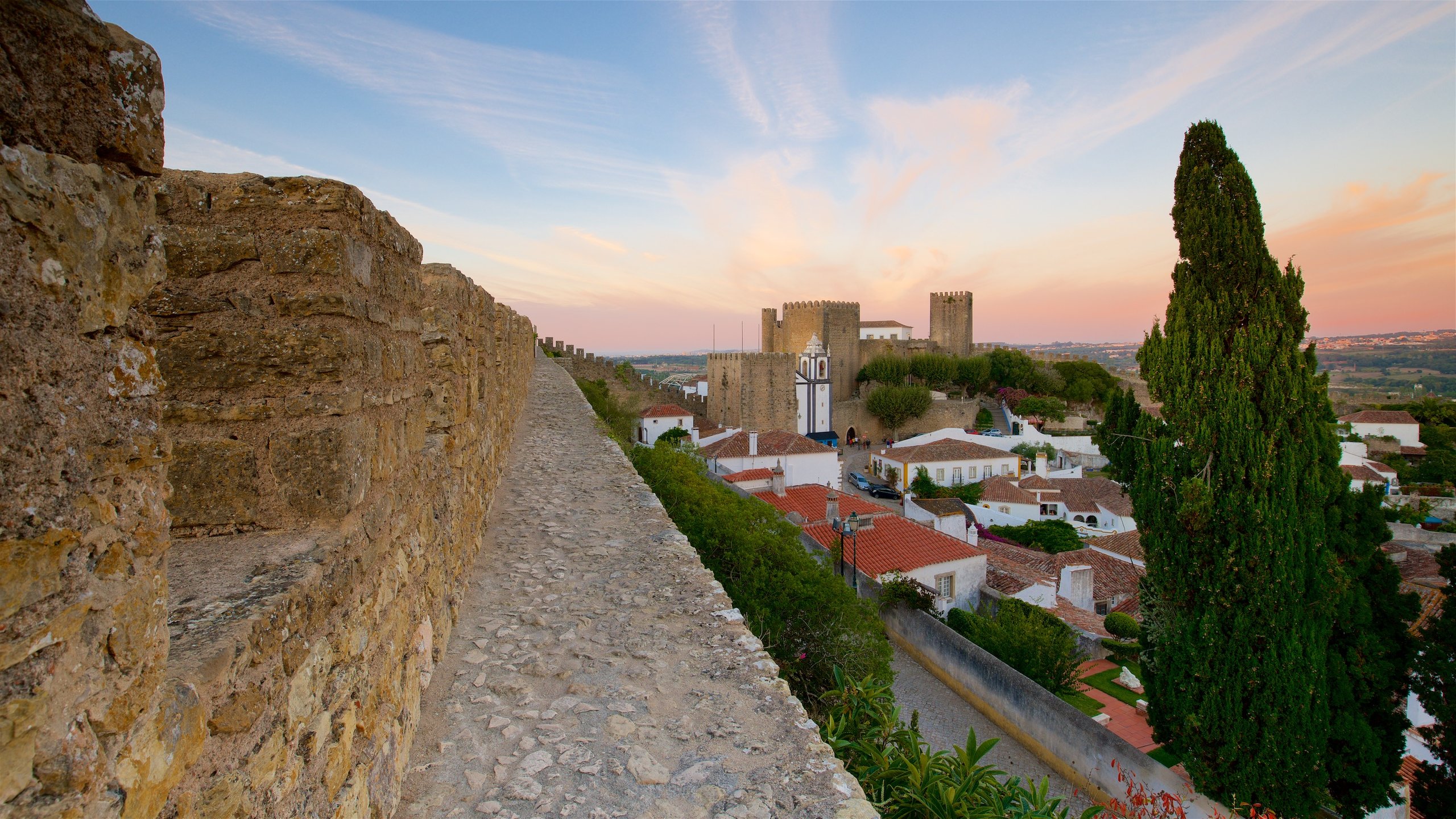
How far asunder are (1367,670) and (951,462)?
75.7 ft

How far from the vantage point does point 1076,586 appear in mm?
17531

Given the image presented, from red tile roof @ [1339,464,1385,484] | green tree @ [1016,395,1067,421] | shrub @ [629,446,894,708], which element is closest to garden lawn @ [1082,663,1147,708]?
shrub @ [629,446,894,708]

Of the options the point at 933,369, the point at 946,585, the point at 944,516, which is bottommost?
the point at 946,585

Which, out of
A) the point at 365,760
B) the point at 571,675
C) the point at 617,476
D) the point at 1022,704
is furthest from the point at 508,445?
the point at 1022,704

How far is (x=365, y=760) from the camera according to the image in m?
1.76

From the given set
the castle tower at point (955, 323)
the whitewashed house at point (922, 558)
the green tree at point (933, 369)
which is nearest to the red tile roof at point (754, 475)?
the whitewashed house at point (922, 558)

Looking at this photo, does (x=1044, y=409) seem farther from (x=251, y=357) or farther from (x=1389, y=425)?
(x=251, y=357)

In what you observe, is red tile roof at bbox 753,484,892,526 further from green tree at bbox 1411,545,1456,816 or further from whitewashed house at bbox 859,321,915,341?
whitewashed house at bbox 859,321,915,341

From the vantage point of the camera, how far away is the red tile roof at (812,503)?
61.6ft

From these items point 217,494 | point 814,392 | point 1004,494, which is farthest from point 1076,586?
point 814,392

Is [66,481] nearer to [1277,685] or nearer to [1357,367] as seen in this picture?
[1277,685]

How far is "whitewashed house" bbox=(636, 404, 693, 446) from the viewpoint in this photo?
105ft

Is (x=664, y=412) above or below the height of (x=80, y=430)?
below

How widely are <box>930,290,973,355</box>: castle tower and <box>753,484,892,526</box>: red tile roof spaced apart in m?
30.7
